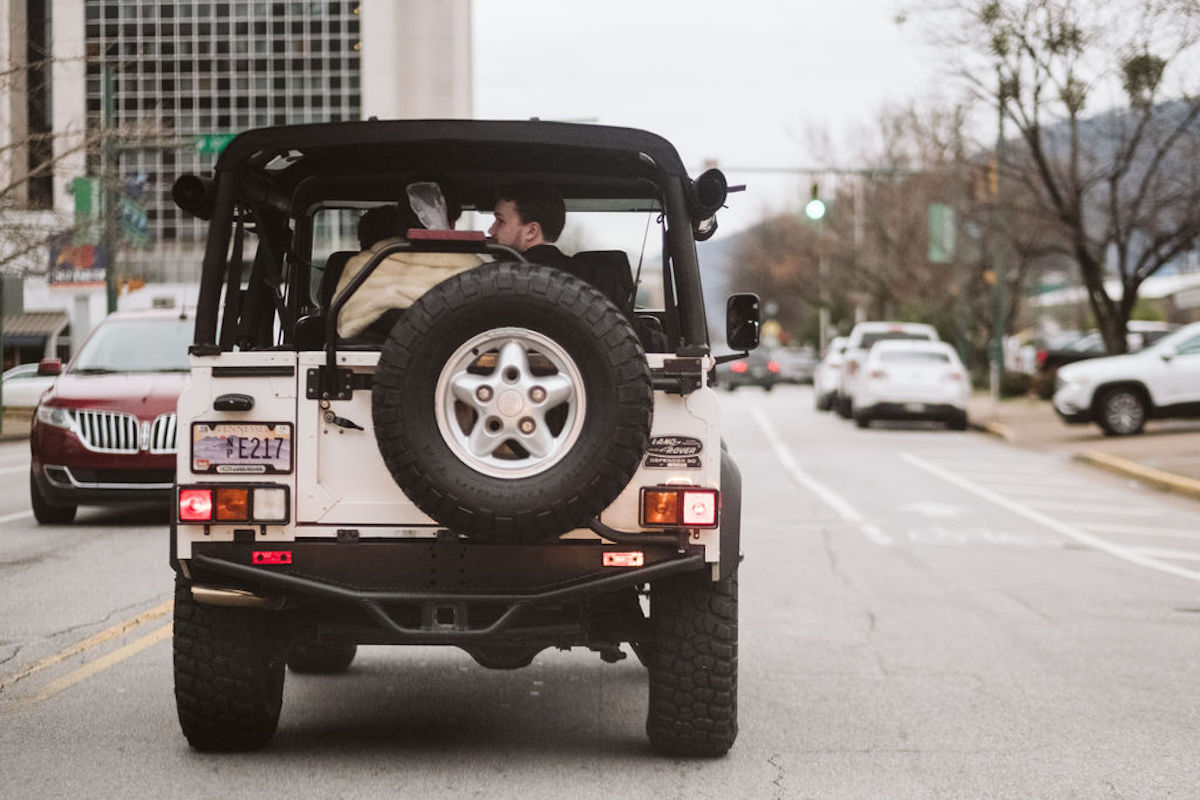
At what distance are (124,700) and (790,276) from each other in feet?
275

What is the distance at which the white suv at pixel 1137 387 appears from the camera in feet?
85.9

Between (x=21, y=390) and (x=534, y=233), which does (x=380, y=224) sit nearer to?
(x=534, y=233)

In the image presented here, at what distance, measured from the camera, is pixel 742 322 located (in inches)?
263

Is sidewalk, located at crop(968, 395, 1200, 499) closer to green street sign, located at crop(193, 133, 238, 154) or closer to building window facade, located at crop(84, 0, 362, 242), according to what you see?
green street sign, located at crop(193, 133, 238, 154)

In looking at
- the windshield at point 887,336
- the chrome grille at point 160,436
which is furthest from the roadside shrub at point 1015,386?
the chrome grille at point 160,436

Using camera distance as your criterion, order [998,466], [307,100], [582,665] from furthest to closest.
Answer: [307,100] → [998,466] → [582,665]

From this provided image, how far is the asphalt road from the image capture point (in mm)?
5844

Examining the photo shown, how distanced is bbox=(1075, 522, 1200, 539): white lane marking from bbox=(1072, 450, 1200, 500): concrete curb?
10.8 feet

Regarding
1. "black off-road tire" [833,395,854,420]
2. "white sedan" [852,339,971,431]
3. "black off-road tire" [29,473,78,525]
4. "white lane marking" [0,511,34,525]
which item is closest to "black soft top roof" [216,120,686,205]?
"black off-road tire" [29,473,78,525]

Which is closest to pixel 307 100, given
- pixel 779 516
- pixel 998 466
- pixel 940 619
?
pixel 998 466

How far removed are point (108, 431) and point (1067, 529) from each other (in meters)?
8.20

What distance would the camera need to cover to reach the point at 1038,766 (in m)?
6.16

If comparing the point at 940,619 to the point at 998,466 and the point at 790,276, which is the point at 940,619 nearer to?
the point at 998,466

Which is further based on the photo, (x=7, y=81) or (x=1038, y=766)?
(x=7, y=81)
